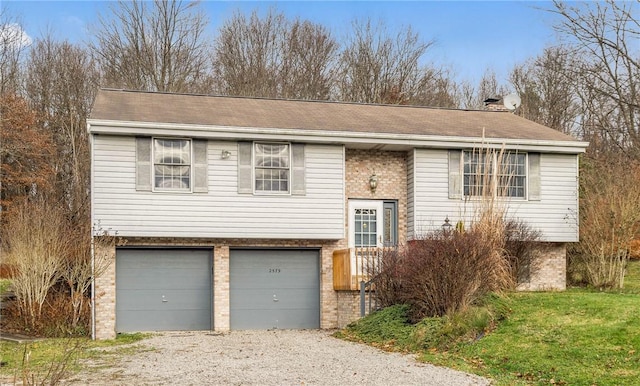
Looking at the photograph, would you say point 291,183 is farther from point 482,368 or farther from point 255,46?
point 255,46

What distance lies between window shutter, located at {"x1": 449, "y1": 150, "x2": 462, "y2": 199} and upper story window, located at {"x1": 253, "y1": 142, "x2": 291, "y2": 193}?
4.10m

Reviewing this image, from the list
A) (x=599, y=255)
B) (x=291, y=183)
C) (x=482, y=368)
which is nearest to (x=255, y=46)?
(x=291, y=183)

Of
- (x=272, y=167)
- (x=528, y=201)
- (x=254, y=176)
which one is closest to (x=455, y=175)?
(x=528, y=201)

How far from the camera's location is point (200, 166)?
1673 centimetres

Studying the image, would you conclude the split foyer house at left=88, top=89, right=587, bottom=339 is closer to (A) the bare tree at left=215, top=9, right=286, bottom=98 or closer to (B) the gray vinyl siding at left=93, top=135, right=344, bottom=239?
(B) the gray vinyl siding at left=93, top=135, right=344, bottom=239

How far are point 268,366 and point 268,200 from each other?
6.47 m

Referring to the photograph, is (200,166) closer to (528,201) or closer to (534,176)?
(528,201)

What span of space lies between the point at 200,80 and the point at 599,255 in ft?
67.0

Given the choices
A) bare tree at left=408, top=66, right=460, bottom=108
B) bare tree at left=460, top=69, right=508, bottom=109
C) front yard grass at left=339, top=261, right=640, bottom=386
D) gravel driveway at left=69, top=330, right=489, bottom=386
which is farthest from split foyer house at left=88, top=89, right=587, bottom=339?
bare tree at left=460, top=69, right=508, bottom=109

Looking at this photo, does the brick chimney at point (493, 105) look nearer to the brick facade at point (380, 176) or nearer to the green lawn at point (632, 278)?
the brick facade at point (380, 176)

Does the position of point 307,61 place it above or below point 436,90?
above

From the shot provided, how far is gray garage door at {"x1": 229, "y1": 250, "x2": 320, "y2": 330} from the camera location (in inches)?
687

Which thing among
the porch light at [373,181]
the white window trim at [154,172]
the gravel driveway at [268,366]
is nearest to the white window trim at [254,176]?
the white window trim at [154,172]

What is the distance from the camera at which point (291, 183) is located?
17.2 m
